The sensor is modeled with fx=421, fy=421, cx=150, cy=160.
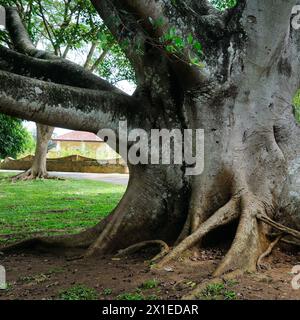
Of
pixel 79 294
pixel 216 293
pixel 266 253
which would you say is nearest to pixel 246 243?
pixel 266 253

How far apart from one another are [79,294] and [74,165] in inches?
1105

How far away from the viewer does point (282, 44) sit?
519 cm

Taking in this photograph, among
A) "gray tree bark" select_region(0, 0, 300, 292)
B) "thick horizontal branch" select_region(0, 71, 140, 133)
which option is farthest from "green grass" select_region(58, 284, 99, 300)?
"thick horizontal branch" select_region(0, 71, 140, 133)

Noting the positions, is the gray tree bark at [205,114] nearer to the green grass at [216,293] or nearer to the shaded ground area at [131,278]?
the shaded ground area at [131,278]

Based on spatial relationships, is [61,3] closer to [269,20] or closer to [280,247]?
[269,20]

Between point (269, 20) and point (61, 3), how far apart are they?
52.7 feet

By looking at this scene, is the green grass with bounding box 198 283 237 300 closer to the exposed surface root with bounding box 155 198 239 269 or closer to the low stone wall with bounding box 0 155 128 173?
the exposed surface root with bounding box 155 198 239 269

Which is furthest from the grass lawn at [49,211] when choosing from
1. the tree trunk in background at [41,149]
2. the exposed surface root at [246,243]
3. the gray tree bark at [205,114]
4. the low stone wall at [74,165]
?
the low stone wall at [74,165]

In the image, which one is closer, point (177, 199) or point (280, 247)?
point (280, 247)

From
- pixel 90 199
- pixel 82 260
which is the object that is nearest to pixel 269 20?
pixel 82 260

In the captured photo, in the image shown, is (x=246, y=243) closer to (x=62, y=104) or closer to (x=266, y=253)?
(x=266, y=253)

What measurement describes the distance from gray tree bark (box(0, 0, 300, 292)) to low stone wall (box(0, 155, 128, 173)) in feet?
78.4

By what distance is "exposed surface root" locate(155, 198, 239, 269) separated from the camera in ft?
14.2
